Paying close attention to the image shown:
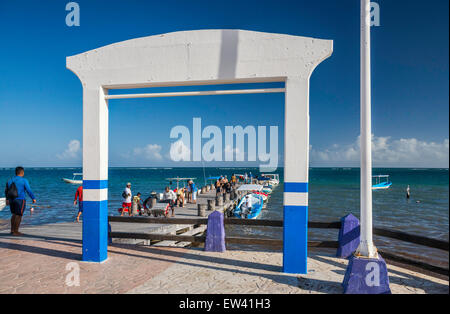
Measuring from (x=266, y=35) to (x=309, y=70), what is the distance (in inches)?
40.8

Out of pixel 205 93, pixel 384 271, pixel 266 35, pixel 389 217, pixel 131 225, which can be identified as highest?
pixel 266 35

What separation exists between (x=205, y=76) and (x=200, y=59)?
1.15 ft

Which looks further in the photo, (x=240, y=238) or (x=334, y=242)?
(x=240, y=238)

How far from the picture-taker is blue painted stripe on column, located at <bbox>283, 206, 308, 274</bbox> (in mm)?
5617

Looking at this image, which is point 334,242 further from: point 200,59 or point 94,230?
point 94,230

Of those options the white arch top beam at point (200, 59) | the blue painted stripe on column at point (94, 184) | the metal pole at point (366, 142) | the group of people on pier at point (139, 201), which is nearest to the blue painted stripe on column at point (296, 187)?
the metal pole at point (366, 142)

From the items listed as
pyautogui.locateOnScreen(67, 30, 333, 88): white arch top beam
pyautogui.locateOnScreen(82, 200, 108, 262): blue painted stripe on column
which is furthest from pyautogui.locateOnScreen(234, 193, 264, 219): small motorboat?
pyautogui.locateOnScreen(67, 30, 333, 88): white arch top beam

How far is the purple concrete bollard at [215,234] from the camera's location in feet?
23.6

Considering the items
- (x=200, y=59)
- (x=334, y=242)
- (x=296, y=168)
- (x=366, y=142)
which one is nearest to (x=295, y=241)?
(x=296, y=168)

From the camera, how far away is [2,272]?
5.76m

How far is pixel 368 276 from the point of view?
179 inches

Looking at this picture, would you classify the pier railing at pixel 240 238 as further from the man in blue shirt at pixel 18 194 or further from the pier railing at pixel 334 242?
the man in blue shirt at pixel 18 194
